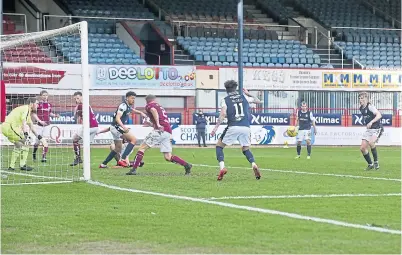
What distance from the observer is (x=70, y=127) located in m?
35.0

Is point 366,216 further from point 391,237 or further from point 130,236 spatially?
point 130,236

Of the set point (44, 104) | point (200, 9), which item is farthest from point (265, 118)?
point (44, 104)


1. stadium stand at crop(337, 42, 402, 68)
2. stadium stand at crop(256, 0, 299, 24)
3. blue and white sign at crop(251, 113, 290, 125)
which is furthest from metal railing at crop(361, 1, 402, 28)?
blue and white sign at crop(251, 113, 290, 125)

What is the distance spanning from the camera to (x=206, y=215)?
1187cm

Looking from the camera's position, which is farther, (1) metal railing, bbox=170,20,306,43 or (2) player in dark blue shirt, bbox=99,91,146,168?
(1) metal railing, bbox=170,20,306,43

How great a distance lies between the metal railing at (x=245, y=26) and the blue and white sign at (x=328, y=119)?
6.99 metres

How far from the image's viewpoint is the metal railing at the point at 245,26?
50188 mm

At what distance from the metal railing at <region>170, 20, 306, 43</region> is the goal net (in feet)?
47.9

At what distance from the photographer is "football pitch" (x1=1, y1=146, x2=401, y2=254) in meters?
9.28

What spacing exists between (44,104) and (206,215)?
53.8 feet

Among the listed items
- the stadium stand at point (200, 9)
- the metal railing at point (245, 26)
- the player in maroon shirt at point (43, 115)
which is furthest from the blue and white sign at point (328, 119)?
the player in maroon shirt at point (43, 115)

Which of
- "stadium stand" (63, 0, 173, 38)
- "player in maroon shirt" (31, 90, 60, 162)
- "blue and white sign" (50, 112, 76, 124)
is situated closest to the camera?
"player in maroon shirt" (31, 90, 60, 162)

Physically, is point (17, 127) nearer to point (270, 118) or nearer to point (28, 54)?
point (28, 54)

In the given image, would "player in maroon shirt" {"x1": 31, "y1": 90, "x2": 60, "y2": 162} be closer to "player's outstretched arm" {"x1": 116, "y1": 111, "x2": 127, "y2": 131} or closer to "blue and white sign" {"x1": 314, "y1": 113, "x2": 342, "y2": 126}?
"player's outstretched arm" {"x1": 116, "y1": 111, "x2": 127, "y2": 131}
